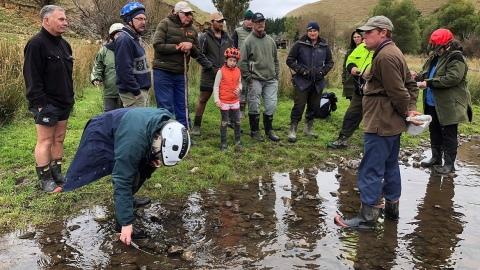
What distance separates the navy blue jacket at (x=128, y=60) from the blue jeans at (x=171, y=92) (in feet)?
3.05

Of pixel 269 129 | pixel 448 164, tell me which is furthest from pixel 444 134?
pixel 269 129

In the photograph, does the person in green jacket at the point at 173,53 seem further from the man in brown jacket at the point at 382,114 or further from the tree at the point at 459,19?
the tree at the point at 459,19

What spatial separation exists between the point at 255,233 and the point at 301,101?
414 cm

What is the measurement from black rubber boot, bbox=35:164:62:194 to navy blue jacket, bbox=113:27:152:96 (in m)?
1.54

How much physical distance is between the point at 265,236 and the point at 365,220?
1.23 metres

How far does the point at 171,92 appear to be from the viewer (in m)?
6.62

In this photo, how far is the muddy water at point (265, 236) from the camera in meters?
3.49

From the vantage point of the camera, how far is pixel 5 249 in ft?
11.7

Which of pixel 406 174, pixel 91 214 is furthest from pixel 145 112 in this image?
pixel 406 174

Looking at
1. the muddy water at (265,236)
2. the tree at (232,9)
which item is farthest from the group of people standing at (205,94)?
the tree at (232,9)

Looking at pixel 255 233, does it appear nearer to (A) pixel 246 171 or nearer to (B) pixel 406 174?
(A) pixel 246 171

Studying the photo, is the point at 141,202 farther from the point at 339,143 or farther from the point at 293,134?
the point at 339,143

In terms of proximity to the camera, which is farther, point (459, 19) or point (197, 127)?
point (459, 19)

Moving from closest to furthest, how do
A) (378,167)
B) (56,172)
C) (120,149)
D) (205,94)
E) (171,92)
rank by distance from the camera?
(120,149) → (378,167) → (56,172) → (171,92) → (205,94)
